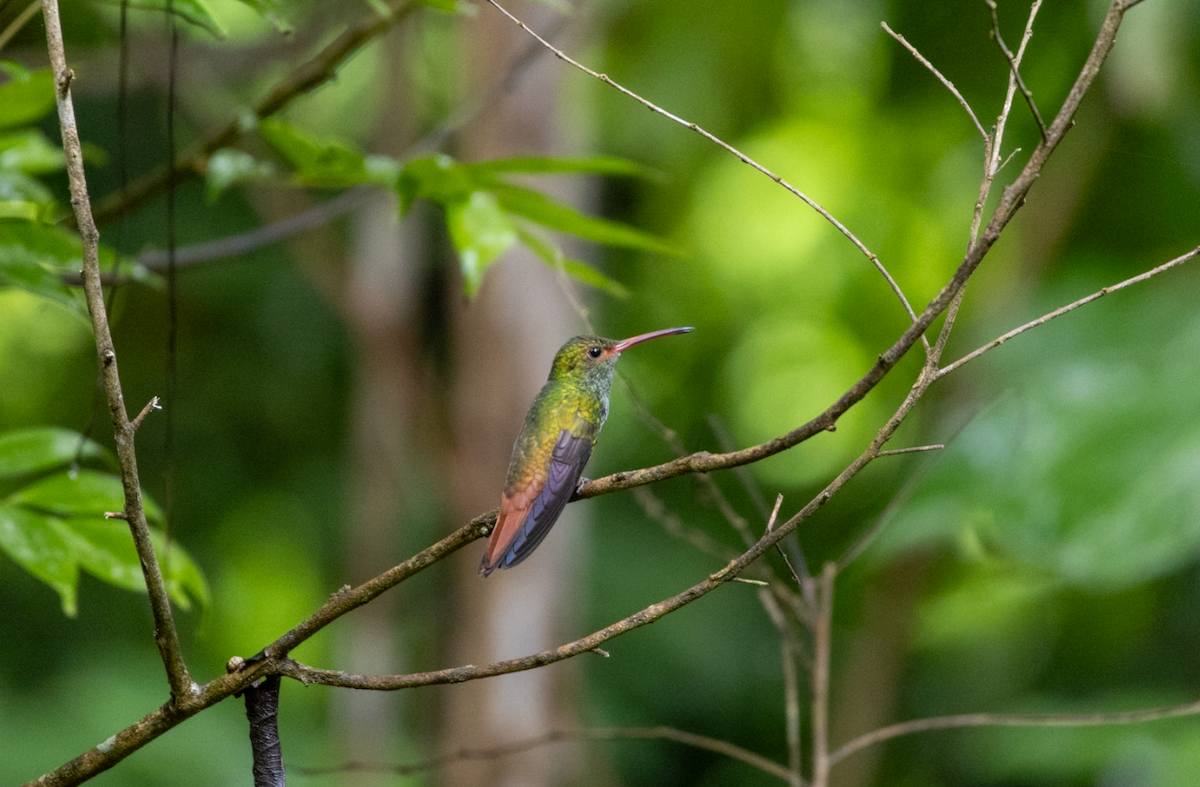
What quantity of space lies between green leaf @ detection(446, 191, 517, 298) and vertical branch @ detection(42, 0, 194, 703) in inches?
29.9

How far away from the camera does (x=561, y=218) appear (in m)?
1.79

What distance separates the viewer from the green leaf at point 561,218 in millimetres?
1789

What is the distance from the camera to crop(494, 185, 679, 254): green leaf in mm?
1789

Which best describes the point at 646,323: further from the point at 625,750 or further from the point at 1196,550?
the point at 1196,550

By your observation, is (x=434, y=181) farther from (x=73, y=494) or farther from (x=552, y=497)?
(x=73, y=494)

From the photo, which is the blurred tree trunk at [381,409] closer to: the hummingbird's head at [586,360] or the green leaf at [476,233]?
the hummingbird's head at [586,360]

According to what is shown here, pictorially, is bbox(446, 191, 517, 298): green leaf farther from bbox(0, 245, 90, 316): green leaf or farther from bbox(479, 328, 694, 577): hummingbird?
bbox(0, 245, 90, 316): green leaf

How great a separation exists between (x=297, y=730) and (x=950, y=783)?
4235 mm

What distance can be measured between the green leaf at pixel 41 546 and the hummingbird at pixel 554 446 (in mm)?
670

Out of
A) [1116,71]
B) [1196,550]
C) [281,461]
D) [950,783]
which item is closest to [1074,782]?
[950,783]

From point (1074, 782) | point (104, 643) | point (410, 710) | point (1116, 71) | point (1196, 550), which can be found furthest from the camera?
point (410, 710)

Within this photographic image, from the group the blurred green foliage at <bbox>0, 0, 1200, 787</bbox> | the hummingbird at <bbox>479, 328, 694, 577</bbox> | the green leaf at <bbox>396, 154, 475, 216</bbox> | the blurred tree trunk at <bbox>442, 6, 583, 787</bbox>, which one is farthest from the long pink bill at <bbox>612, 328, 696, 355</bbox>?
the blurred tree trunk at <bbox>442, 6, 583, 787</bbox>

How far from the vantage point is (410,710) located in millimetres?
7406

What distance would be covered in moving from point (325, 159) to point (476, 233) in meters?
0.29
